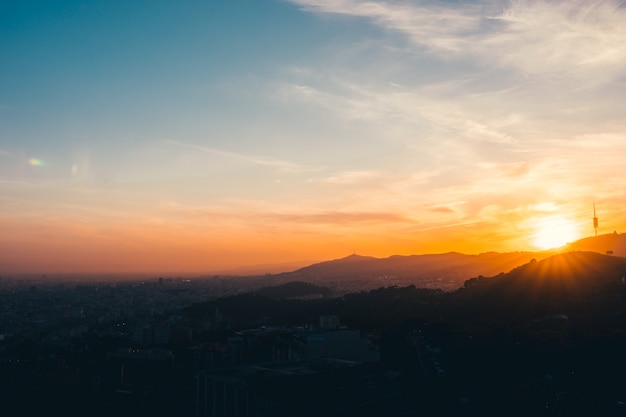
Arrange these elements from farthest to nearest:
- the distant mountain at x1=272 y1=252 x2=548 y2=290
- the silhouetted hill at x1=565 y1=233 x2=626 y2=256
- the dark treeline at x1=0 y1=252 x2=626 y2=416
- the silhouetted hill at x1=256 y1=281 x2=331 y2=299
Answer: the distant mountain at x1=272 y1=252 x2=548 y2=290 < the silhouetted hill at x1=256 y1=281 x2=331 y2=299 < the silhouetted hill at x1=565 y1=233 x2=626 y2=256 < the dark treeline at x1=0 y1=252 x2=626 y2=416

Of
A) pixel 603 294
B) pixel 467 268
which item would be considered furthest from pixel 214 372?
pixel 467 268

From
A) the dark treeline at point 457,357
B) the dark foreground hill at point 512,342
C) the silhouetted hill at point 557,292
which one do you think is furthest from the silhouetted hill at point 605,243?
the dark treeline at point 457,357

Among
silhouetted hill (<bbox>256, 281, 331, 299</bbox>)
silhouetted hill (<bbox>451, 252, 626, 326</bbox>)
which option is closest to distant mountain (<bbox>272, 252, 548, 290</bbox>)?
silhouetted hill (<bbox>256, 281, 331, 299</bbox>)

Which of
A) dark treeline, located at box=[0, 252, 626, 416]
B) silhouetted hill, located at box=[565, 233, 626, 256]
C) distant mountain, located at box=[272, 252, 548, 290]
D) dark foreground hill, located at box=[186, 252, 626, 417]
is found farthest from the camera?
distant mountain, located at box=[272, 252, 548, 290]

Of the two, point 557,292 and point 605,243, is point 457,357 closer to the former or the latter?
point 557,292

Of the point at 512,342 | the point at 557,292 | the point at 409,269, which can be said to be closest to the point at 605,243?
the point at 557,292

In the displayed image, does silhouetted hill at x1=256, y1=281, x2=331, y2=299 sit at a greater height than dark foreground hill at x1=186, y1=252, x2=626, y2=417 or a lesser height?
greater

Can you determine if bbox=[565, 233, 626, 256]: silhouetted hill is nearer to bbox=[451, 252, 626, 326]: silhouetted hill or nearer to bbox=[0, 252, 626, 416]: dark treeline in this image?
bbox=[451, 252, 626, 326]: silhouetted hill

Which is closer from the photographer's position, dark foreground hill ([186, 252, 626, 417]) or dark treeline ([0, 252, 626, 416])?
dark foreground hill ([186, 252, 626, 417])
